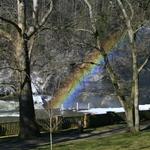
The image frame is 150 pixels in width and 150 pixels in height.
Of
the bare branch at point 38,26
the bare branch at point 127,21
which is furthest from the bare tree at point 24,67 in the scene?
the bare branch at point 127,21

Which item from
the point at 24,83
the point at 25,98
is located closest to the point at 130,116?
the point at 25,98

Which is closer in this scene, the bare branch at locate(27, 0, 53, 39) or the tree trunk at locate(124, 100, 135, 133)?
the bare branch at locate(27, 0, 53, 39)

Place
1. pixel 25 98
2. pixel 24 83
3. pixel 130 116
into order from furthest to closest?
pixel 25 98
pixel 24 83
pixel 130 116

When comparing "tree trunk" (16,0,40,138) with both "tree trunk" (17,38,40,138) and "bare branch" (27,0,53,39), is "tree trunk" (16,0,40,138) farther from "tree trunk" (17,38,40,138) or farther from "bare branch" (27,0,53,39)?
"bare branch" (27,0,53,39)

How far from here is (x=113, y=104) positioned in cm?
5172

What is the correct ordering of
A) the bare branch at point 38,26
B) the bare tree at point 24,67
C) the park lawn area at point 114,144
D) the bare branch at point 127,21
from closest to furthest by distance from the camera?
the park lawn area at point 114,144 → the bare branch at point 127,21 → the bare branch at point 38,26 → the bare tree at point 24,67

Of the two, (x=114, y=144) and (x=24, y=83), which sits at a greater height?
(x=24, y=83)

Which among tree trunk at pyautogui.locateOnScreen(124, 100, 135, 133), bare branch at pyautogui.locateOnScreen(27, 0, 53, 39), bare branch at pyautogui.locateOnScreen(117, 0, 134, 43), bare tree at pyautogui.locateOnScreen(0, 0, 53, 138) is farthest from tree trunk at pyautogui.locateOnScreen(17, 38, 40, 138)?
bare branch at pyautogui.locateOnScreen(117, 0, 134, 43)

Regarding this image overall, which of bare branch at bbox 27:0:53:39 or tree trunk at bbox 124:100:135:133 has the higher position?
bare branch at bbox 27:0:53:39

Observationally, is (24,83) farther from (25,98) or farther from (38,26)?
(38,26)

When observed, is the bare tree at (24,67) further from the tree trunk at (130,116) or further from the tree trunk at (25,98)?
the tree trunk at (130,116)

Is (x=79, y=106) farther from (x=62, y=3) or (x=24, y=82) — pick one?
(x=24, y=82)

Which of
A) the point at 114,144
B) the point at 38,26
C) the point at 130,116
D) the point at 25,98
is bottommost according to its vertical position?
the point at 114,144

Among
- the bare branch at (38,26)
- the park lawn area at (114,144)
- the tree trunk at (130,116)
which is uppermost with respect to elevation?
the bare branch at (38,26)
